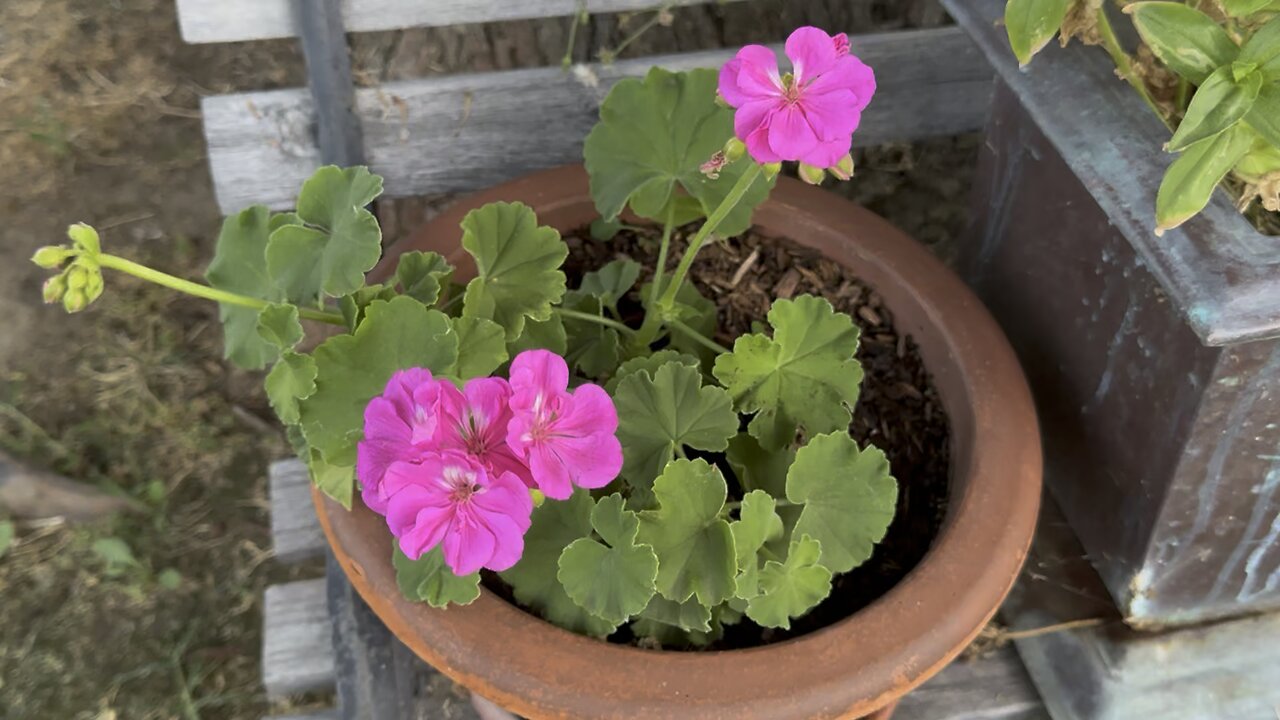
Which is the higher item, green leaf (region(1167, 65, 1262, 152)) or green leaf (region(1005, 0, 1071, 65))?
green leaf (region(1005, 0, 1071, 65))

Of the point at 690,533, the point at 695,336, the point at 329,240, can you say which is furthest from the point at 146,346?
the point at 690,533

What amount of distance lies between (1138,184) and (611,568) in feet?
1.75

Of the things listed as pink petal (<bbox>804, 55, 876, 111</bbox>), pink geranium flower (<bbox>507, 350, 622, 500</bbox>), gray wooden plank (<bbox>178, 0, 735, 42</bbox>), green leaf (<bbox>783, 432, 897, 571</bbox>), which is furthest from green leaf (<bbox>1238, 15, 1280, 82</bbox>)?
gray wooden plank (<bbox>178, 0, 735, 42</bbox>)

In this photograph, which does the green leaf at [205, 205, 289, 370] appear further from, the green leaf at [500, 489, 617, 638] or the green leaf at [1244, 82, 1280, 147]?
the green leaf at [1244, 82, 1280, 147]

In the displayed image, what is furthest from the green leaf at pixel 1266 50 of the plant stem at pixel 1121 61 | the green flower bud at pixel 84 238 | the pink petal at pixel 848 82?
the green flower bud at pixel 84 238

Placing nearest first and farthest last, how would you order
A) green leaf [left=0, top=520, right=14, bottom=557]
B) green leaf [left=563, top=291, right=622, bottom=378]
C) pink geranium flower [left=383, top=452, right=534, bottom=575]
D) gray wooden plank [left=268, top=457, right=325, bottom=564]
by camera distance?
pink geranium flower [left=383, top=452, right=534, bottom=575] → green leaf [left=563, top=291, right=622, bottom=378] → gray wooden plank [left=268, top=457, right=325, bottom=564] → green leaf [left=0, top=520, right=14, bottom=557]

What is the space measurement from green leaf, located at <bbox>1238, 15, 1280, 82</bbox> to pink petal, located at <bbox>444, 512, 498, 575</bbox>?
67cm

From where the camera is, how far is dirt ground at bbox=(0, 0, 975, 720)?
165cm

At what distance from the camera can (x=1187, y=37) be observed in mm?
916

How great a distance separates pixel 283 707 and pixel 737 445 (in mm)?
917

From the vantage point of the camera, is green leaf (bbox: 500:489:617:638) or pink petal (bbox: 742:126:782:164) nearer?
pink petal (bbox: 742:126:782:164)

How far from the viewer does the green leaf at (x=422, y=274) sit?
1.02 meters

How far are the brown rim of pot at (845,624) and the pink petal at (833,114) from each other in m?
0.40

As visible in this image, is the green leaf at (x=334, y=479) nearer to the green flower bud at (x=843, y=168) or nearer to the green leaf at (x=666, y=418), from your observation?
the green leaf at (x=666, y=418)
